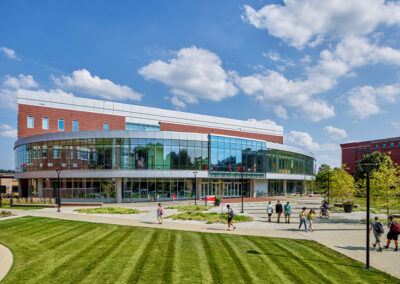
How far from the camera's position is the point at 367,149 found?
101500 mm

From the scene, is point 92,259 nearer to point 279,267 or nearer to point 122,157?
point 279,267

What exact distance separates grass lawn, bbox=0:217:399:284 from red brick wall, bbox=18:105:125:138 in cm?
3401

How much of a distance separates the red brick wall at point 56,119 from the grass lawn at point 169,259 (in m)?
34.0

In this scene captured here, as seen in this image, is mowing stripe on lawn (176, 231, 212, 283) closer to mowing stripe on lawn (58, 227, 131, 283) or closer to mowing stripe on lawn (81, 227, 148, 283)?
mowing stripe on lawn (81, 227, 148, 283)

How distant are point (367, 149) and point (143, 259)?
111m

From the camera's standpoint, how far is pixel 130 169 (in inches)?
1513

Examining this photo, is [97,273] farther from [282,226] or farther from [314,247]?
[282,226]

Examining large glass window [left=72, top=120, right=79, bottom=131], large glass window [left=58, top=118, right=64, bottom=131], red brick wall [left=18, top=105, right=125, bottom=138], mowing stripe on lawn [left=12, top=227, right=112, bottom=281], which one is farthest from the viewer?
large glass window [left=72, top=120, right=79, bottom=131]

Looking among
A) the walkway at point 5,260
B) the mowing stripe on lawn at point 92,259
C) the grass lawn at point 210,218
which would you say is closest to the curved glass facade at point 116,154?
the grass lawn at point 210,218

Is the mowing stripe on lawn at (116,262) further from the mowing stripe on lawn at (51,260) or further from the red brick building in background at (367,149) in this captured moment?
the red brick building in background at (367,149)

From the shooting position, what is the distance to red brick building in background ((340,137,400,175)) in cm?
9300

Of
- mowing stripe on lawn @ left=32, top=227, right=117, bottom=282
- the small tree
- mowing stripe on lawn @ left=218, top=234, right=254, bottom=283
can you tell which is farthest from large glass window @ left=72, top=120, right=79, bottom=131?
mowing stripe on lawn @ left=218, top=234, right=254, bottom=283

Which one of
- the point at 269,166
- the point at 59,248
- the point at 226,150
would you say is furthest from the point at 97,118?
the point at 59,248

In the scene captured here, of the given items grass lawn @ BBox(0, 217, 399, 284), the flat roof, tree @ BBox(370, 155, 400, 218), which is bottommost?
grass lawn @ BBox(0, 217, 399, 284)
